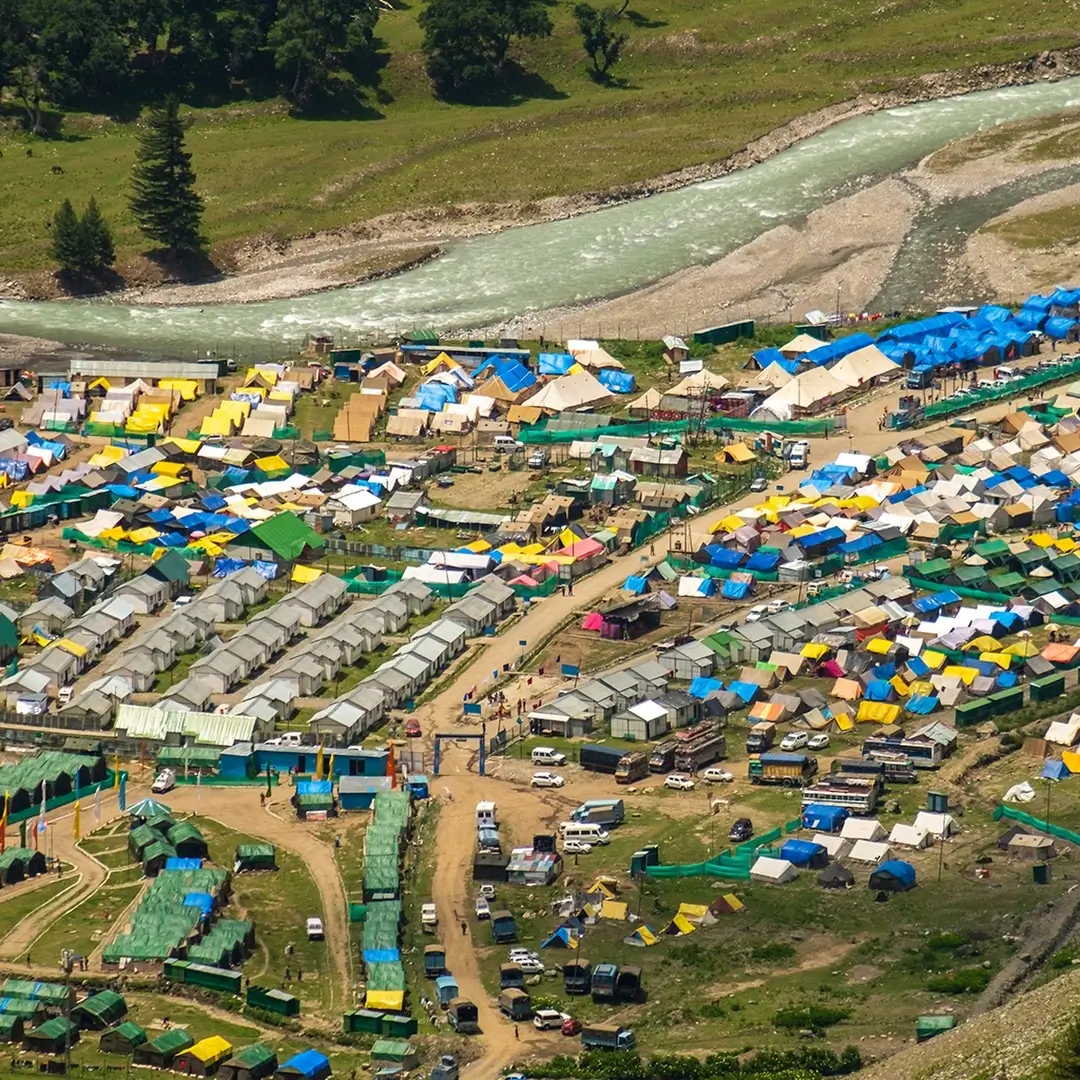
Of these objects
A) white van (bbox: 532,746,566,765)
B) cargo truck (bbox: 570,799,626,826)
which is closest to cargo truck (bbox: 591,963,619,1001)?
cargo truck (bbox: 570,799,626,826)

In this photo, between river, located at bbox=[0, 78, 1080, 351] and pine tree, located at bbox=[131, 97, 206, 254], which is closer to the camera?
river, located at bbox=[0, 78, 1080, 351]

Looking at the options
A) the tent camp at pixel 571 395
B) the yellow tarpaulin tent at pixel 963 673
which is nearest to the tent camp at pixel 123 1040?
the yellow tarpaulin tent at pixel 963 673

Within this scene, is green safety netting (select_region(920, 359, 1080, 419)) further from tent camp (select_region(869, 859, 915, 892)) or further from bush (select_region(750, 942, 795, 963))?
bush (select_region(750, 942, 795, 963))

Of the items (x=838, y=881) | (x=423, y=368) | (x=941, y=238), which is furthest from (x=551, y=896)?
(x=941, y=238)

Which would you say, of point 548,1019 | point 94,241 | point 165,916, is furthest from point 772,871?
point 94,241

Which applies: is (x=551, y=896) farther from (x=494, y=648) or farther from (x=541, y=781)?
(x=494, y=648)

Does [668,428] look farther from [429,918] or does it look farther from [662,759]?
[429,918]
